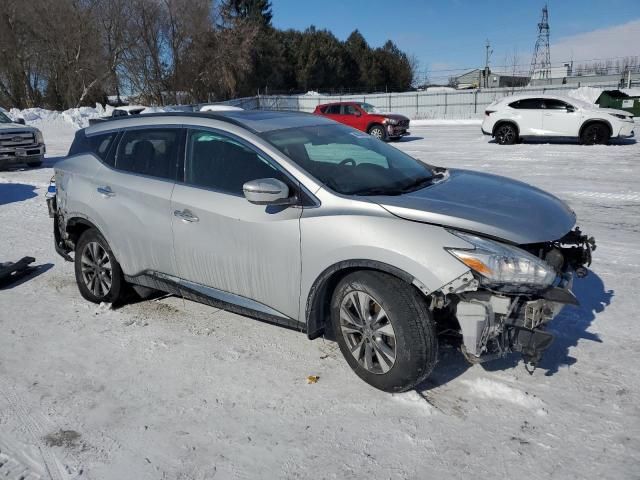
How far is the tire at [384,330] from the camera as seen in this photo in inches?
124

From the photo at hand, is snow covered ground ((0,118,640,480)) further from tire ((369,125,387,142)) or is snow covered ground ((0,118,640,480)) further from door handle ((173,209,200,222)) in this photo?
tire ((369,125,387,142))

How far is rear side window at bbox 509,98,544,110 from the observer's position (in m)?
16.8

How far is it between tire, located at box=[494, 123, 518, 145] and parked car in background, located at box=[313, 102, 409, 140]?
4.08 metres

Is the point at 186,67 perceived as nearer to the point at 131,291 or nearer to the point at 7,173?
the point at 7,173

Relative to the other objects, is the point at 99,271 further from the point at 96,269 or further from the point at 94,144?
the point at 94,144

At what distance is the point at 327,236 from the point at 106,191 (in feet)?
7.68

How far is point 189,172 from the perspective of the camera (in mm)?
4203

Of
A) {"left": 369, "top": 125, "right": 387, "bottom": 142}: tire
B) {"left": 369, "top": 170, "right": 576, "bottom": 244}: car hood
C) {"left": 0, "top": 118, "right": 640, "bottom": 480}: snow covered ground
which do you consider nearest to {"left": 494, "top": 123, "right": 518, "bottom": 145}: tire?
{"left": 369, "top": 125, "right": 387, "bottom": 142}: tire

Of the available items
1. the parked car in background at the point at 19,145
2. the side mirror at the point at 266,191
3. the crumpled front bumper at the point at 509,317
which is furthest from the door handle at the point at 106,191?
the parked car in background at the point at 19,145

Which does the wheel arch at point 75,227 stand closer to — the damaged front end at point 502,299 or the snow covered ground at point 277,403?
the snow covered ground at point 277,403

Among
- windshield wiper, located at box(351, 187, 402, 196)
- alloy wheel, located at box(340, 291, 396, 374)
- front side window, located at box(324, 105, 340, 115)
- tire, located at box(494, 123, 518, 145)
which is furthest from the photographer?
front side window, located at box(324, 105, 340, 115)

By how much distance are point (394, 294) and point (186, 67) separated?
1781 inches

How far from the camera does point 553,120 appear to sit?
1648 cm

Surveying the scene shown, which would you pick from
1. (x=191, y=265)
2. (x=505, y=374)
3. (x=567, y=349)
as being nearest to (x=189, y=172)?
(x=191, y=265)
